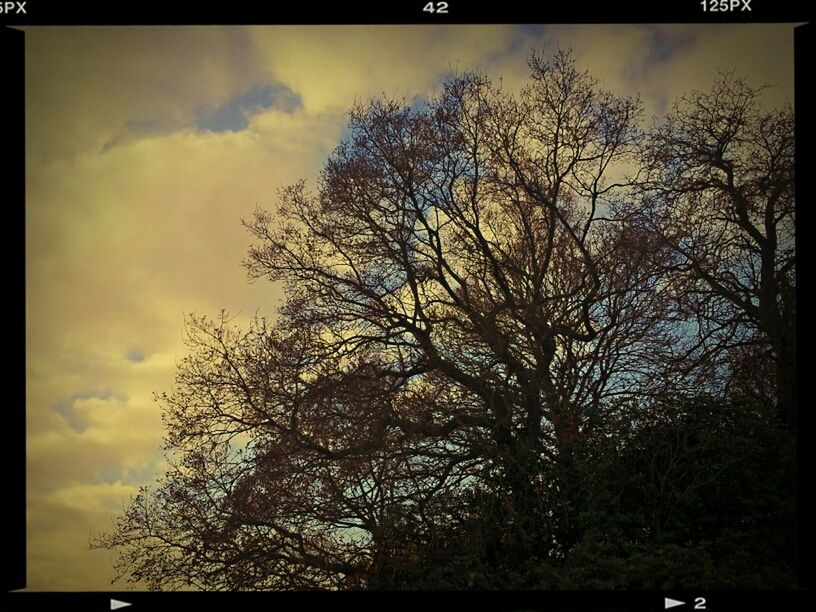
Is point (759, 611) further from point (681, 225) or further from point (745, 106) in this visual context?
point (745, 106)

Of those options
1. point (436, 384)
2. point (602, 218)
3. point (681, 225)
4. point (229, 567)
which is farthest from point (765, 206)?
point (229, 567)

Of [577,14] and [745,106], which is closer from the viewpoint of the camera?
[577,14]

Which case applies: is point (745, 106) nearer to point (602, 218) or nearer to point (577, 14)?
point (602, 218)

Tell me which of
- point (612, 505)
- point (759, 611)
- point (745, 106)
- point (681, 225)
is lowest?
point (759, 611)

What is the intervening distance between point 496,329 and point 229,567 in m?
4.27

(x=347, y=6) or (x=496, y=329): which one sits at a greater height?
(x=347, y=6)

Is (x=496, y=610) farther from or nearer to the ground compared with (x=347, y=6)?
nearer to the ground

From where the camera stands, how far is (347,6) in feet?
24.7

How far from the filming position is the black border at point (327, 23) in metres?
7.48

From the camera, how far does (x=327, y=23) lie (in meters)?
7.61

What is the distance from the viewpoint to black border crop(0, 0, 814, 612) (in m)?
7.48

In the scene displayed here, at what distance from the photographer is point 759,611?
25.3 feet
